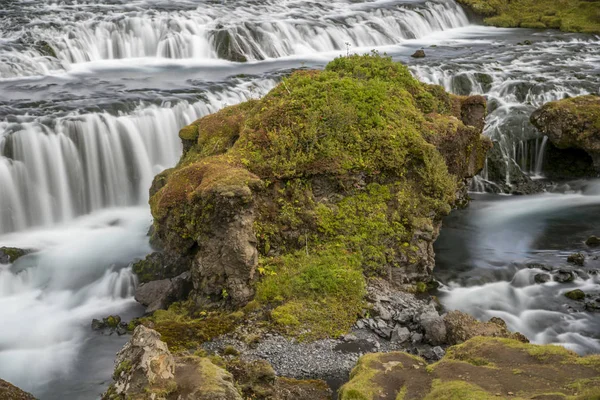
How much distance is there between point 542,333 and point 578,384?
18.0 feet

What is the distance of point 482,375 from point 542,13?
35.1 meters

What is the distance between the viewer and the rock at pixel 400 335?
9.98 metres

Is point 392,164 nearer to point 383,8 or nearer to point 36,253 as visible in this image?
point 36,253

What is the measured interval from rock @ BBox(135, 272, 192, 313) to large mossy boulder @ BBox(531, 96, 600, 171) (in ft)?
42.7

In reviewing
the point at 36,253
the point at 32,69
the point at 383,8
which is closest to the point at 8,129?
the point at 36,253

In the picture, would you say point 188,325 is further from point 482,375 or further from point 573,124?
point 573,124

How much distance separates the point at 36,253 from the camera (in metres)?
15.0

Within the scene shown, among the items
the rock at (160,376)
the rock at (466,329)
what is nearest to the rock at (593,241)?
the rock at (466,329)

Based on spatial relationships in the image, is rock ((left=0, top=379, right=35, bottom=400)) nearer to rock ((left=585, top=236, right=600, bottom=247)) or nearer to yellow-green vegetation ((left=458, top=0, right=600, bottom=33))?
rock ((left=585, top=236, right=600, bottom=247))

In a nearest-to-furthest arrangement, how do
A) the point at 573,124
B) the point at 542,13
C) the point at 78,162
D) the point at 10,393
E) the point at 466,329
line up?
the point at 10,393 < the point at 466,329 < the point at 78,162 < the point at 573,124 < the point at 542,13

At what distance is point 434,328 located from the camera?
9.96m

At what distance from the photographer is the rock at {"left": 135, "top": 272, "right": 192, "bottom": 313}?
11492 millimetres

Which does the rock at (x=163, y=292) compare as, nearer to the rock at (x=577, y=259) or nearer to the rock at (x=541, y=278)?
the rock at (x=541, y=278)

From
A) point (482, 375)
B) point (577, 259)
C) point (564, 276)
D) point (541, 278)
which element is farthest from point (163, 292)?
point (577, 259)
